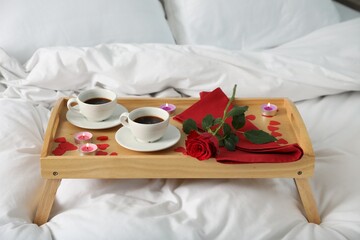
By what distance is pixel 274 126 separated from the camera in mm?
1238

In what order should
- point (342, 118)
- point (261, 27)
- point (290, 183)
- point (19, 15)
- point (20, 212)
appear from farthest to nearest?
point (261, 27), point (19, 15), point (342, 118), point (290, 183), point (20, 212)

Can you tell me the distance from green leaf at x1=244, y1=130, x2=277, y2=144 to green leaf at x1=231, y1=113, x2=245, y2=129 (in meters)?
0.03

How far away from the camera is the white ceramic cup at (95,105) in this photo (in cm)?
118

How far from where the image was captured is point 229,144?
3.57 feet

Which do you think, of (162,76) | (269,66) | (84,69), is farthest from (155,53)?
(269,66)

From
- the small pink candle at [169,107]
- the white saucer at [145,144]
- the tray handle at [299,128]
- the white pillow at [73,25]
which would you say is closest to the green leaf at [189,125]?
the white saucer at [145,144]

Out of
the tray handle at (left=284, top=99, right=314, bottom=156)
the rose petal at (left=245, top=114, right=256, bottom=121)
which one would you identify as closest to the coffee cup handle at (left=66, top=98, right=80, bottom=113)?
the rose petal at (left=245, top=114, right=256, bottom=121)

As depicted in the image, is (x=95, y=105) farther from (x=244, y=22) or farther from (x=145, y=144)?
(x=244, y=22)

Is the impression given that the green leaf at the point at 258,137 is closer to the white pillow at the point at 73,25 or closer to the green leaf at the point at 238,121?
the green leaf at the point at 238,121

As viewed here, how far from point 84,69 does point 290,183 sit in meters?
0.70

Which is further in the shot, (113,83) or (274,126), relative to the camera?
(113,83)

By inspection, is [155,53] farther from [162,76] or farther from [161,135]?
[161,135]

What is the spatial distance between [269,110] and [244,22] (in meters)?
0.73

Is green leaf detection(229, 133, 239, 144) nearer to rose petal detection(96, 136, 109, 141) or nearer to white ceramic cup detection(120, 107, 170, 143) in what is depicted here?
white ceramic cup detection(120, 107, 170, 143)
